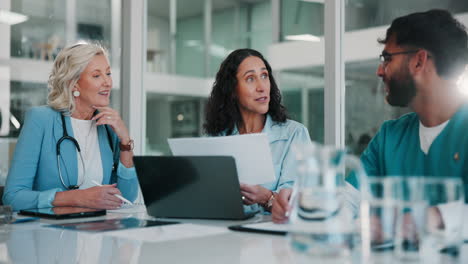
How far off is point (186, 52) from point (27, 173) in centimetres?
284

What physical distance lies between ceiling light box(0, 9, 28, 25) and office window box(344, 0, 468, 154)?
2.30m

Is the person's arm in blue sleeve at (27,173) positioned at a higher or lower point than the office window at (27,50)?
lower

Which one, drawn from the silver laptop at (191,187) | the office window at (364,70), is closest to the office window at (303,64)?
the office window at (364,70)

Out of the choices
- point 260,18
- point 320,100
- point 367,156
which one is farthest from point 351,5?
point 367,156

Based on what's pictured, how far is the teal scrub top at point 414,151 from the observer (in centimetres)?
153

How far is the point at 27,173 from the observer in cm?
223

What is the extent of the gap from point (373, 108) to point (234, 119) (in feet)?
2.69

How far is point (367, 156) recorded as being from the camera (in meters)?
1.80

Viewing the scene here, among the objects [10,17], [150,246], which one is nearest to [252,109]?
[150,246]

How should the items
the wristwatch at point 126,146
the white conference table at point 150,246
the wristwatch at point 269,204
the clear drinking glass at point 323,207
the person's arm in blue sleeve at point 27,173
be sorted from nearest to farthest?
the clear drinking glass at point 323,207, the white conference table at point 150,246, the wristwatch at point 269,204, the person's arm in blue sleeve at point 27,173, the wristwatch at point 126,146

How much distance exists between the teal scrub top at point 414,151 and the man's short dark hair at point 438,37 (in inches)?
6.0

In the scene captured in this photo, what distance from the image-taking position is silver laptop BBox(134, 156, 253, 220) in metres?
1.56

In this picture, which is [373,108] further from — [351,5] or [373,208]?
[373,208]

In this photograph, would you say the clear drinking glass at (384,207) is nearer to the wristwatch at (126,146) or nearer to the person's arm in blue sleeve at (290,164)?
the person's arm in blue sleeve at (290,164)
